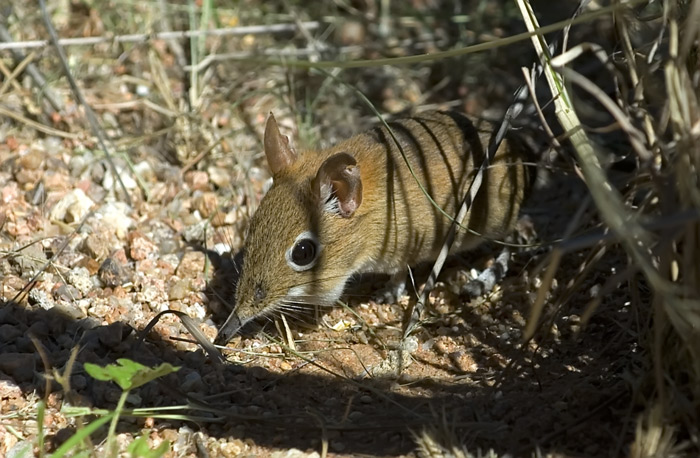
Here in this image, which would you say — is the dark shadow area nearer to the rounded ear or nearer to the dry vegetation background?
the dry vegetation background

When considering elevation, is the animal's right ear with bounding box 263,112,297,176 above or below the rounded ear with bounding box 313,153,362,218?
above

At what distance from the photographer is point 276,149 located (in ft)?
16.2

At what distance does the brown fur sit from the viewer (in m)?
4.63

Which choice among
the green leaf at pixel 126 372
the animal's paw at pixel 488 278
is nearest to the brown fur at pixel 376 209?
the animal's paw at pixel 488 278

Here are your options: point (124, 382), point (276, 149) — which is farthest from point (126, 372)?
point (276, 149)

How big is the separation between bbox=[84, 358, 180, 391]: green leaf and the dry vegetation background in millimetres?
168

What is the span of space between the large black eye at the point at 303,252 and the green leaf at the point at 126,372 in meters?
1.42

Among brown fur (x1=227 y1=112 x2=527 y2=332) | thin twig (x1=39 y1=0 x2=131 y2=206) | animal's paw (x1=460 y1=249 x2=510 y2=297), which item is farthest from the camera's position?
thin twig (x1=39 y1=0 x2=131 y2=206)

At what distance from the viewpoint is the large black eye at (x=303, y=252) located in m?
4.65

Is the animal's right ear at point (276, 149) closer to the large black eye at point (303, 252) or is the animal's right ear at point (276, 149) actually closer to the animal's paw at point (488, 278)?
the large black eye at point (303, 252)

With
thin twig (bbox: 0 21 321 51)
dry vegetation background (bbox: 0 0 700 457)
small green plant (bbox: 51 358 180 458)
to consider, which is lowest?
small green plant (bbox: 51 358 180 458)

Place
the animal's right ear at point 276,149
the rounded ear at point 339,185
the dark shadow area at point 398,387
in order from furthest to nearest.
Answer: the animal's right ear at point 276,149 → the rounded ear at point 339,185 → the dark shadow area at point 398,387

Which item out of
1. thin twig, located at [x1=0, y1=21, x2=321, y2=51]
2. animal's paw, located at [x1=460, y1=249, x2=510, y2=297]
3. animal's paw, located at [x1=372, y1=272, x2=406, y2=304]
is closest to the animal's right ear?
animal's paw, located at [x1=372, y1=272, x2=406, y2=304]

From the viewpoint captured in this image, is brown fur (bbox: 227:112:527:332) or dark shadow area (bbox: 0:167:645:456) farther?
brown fur (bbox: 227:112:527:332)
